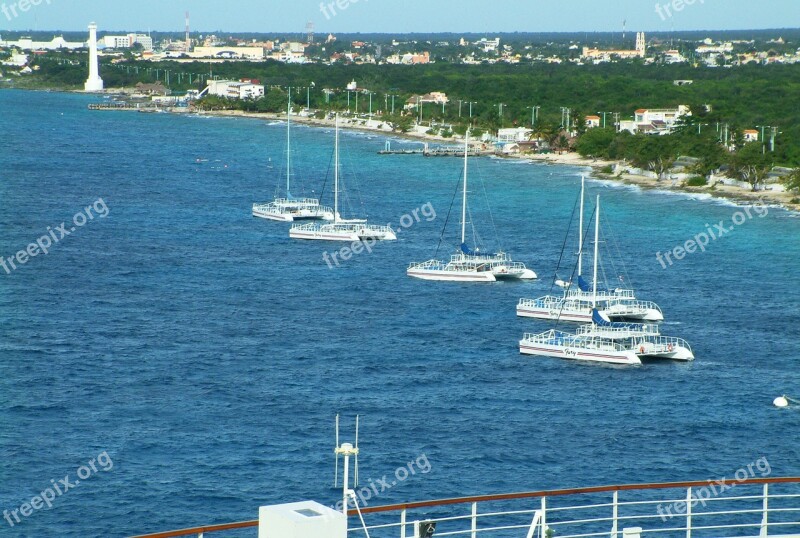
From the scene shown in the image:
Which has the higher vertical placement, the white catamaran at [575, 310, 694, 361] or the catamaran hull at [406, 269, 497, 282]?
the white catamaran at [575, 310, 694, 361]

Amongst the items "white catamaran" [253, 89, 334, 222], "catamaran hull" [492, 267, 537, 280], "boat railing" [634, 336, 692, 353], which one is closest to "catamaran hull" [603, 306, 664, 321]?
"boat railing" [634, 336, 692, 353]

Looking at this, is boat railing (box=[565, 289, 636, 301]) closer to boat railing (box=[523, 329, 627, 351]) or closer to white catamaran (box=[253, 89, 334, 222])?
boat railing (box=[523, 329, 627, 351])

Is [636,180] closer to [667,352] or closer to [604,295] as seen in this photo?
[604,295]

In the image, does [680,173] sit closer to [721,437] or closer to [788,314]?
[788,314]

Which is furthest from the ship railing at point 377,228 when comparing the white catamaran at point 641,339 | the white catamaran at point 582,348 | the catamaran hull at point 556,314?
the white catamaran at point 582,348

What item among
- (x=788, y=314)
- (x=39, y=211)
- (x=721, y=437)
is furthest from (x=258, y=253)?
(x=721, y=437)

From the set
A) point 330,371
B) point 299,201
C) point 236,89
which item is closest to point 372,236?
point 299,201
